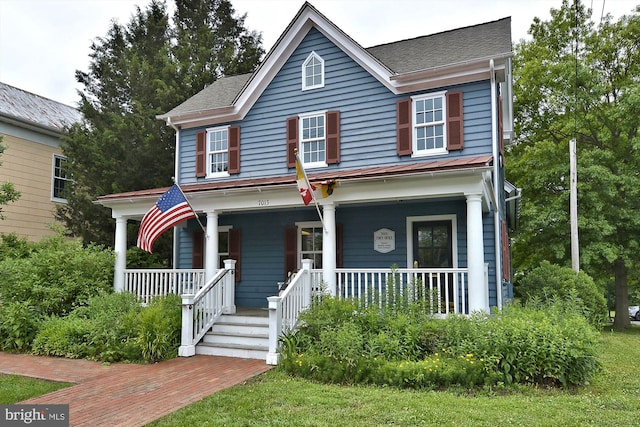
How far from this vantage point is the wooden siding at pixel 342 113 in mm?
10633

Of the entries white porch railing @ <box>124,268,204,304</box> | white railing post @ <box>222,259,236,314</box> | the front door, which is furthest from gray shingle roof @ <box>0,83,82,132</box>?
the front door

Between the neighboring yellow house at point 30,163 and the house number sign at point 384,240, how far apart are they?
10678 millimetres

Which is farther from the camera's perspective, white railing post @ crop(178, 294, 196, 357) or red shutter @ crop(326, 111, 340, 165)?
red shutter @ crop(326, 111, 340, 165)

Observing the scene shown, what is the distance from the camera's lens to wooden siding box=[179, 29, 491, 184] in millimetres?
10633

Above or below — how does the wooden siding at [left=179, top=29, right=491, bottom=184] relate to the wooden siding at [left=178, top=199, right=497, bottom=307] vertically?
above

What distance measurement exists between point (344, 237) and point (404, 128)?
9.48 ft

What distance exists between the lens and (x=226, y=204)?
10742 millimetres

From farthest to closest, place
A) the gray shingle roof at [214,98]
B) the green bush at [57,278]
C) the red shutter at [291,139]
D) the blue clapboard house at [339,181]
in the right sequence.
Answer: the gray shingle roof at [214,98]
the red shutter at [291,139]
the green bush at [57,278]
the blue clapboard house at [339,181]

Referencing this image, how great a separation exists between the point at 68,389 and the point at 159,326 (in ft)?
7.46

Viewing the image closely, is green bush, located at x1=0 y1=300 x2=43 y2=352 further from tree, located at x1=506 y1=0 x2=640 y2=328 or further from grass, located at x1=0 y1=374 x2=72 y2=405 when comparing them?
tree, located at x1=506 y1=0 x2=640 y2=328

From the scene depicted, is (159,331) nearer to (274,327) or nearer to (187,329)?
(187,329)

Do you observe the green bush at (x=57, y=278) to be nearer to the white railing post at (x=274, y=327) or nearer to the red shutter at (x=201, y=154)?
the red shutter at (x=201, y=154)

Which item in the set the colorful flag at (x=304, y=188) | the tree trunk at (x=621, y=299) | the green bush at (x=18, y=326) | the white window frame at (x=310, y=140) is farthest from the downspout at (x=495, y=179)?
the tree trunk at (x=621, y=299)

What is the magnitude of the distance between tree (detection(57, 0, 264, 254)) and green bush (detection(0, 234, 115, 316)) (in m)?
4.66
